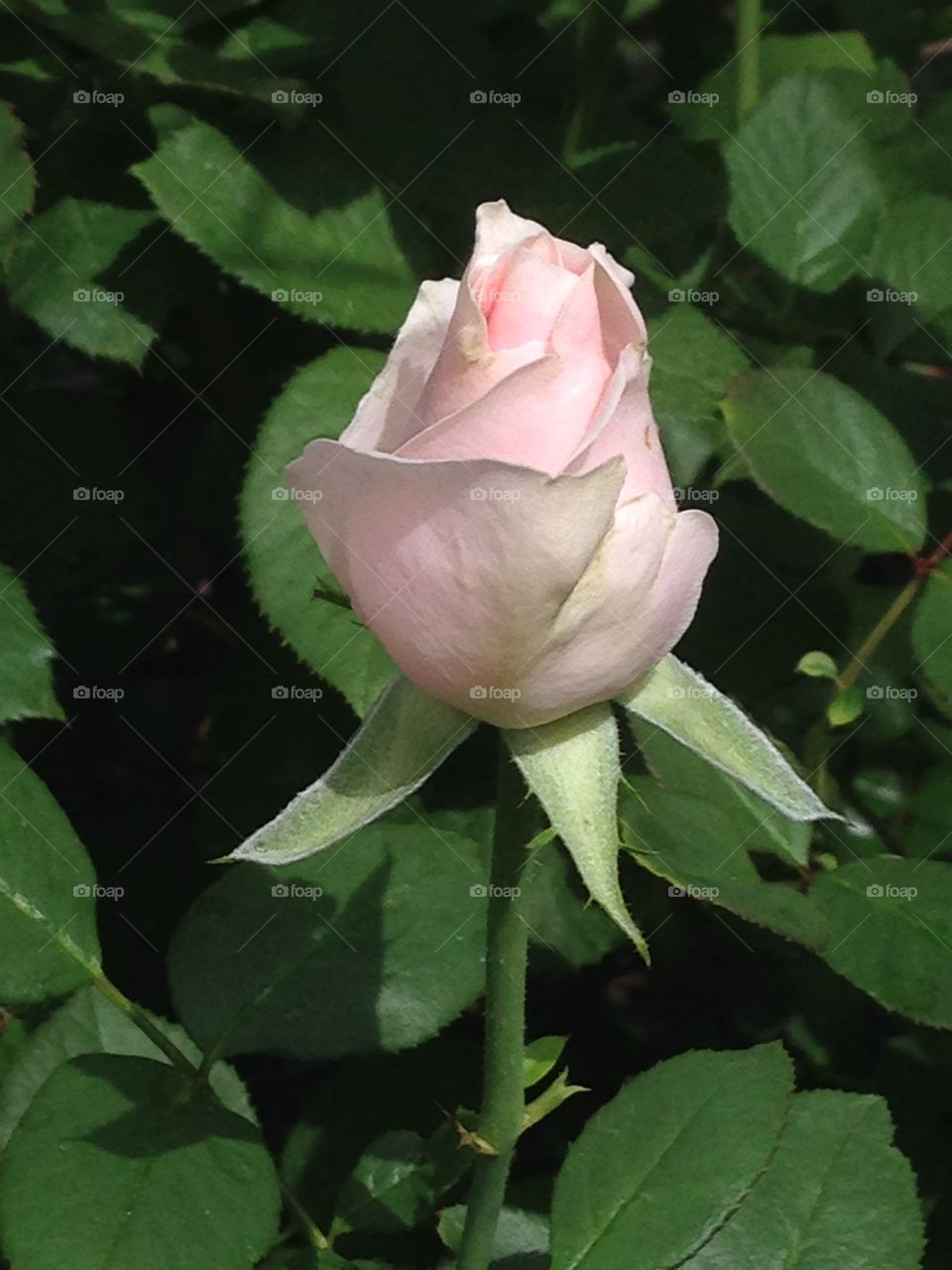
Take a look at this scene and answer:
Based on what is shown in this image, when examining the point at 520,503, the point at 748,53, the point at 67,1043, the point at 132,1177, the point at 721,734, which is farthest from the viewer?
the point at 748,53

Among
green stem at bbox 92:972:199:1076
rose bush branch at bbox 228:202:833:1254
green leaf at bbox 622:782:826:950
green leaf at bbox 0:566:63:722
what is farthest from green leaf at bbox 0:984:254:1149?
rose bush branch at bbox 228:202:833:1254

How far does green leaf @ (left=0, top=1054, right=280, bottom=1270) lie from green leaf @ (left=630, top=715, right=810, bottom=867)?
0.39 meters

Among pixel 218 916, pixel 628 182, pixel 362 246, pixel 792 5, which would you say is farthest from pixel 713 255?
pixel 218 916

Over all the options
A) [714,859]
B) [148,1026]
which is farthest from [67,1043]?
[714,859]

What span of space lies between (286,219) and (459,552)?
614 mm

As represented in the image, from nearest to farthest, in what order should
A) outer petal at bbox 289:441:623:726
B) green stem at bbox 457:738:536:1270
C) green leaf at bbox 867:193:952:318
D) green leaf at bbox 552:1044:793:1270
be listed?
outer petal at bbox 289:441:623:726 → green stem at bbox 457:738:536:1270 → green leaf at bbox 552:1044:793:1270 → green leaf at bbox 867:193:952:318

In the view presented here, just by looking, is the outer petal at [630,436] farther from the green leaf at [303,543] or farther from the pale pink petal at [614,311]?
the green leaf at [303,543]

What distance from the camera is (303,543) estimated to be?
111cm

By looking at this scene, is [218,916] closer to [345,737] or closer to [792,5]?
[345,737]

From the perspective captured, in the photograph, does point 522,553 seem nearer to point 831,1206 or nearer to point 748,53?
point 831,1206

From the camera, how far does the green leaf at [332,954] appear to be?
106 cm

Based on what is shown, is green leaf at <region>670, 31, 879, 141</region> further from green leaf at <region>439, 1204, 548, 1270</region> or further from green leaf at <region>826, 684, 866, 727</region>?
green leaf at <region>439, 1204, 548, 1270</region>

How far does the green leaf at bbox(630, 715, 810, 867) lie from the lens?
3.77 ft

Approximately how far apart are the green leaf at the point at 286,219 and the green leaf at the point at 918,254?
384 mm
